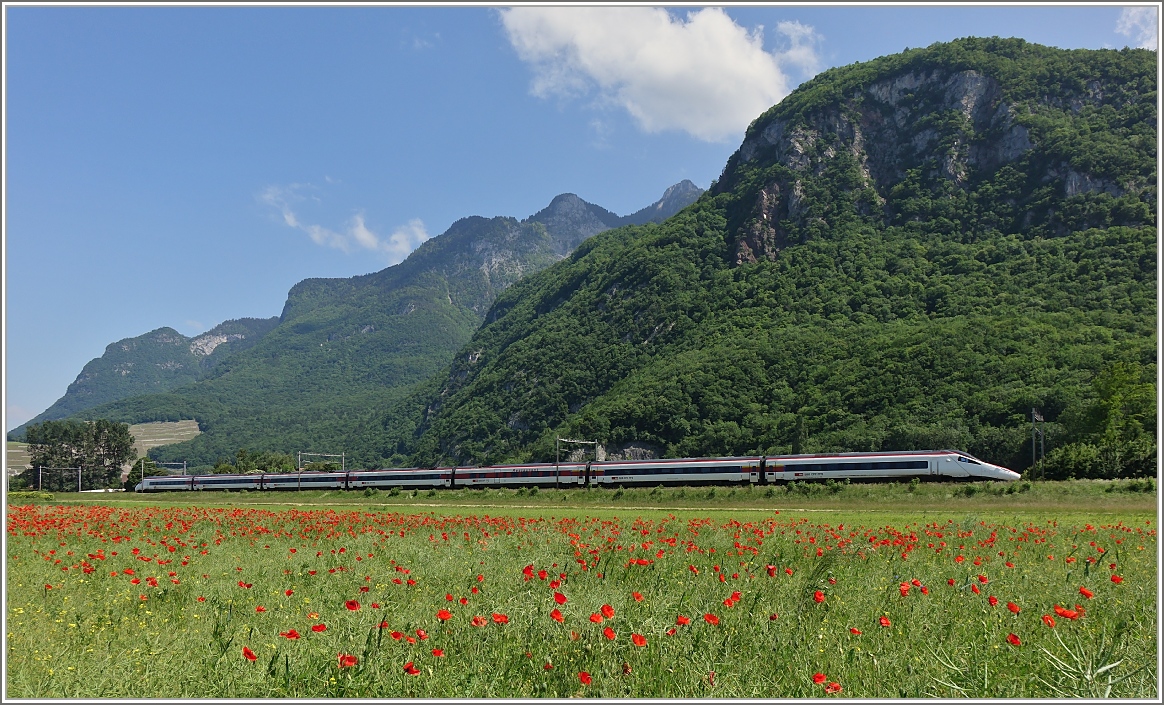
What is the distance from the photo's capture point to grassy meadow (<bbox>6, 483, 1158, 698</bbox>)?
5047mm

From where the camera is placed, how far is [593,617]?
4879 millimetres

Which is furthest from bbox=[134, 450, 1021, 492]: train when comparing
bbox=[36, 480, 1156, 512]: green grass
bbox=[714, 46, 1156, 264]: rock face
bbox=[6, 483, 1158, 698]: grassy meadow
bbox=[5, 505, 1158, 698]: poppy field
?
bbox=[714, 46, 1156, 264]: rock face

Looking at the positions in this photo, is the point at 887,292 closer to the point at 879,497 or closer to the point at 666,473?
the point at 666,473

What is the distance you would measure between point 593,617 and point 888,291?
137512 mm

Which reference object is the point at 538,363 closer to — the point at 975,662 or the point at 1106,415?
the point at 1106,415

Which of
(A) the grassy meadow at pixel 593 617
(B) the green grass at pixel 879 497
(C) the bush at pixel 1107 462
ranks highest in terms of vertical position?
(A) the grassy meadow at pixel 593 617

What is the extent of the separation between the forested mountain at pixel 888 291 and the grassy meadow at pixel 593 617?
55068 mm

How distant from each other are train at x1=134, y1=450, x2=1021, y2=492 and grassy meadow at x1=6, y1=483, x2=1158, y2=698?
1445 inches

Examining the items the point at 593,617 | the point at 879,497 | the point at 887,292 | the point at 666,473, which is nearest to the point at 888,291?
the point at 887,292

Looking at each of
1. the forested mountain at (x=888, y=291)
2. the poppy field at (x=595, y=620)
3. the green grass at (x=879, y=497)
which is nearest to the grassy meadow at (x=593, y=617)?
the poppy field at (x=595, y=620)

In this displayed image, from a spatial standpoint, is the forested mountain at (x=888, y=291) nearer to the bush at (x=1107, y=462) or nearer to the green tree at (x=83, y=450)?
the bush at (x=1107, y=462)

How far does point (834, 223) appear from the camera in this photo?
157 m

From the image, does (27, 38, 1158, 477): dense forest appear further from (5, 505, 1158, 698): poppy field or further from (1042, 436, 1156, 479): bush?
(5, 505, 1158, 698): poppy field

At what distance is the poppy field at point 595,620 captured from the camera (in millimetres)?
5039
